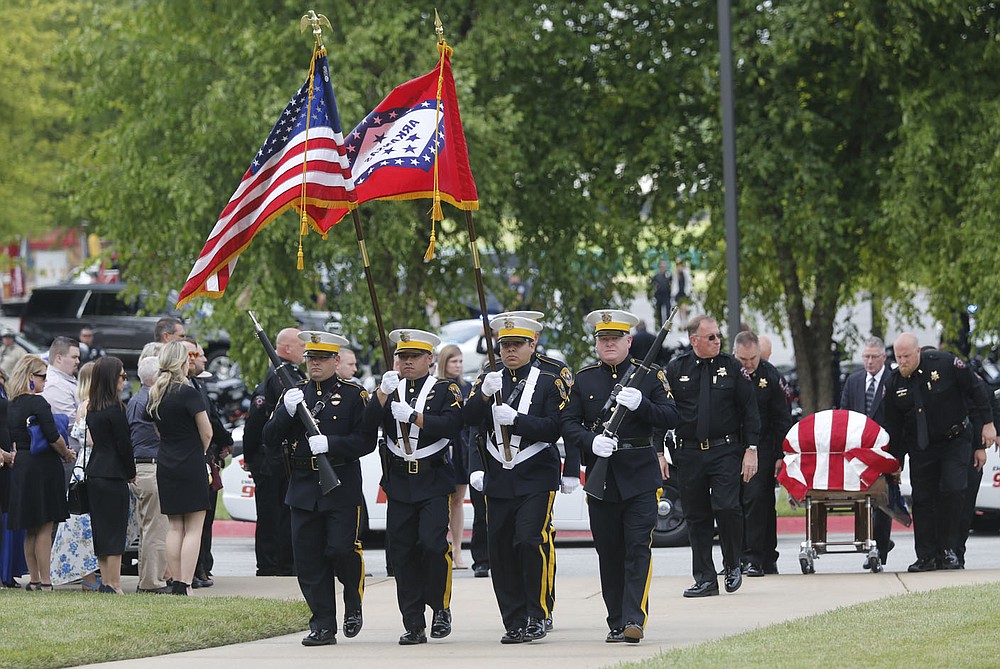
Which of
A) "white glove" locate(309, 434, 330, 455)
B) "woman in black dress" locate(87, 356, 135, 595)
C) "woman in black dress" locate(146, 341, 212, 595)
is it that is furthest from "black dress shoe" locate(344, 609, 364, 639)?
"woman in black dress" locate(87, 356, 135, 595)

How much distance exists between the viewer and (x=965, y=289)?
2139 cm

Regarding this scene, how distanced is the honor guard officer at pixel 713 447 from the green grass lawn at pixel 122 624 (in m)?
2.94

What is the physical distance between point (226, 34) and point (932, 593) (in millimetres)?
14912

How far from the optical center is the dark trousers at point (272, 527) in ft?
44.8

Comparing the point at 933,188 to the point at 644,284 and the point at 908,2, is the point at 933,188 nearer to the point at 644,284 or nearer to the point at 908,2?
the point at 908,2

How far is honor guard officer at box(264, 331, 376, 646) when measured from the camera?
33.8ft

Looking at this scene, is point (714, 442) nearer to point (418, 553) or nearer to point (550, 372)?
point (550, 372)

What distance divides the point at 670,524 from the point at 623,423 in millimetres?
5828

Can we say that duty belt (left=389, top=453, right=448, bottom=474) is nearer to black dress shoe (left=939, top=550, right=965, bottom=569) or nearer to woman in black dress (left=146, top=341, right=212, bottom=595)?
woman in black dress (left=146, top=341, right=212, bottom=595)

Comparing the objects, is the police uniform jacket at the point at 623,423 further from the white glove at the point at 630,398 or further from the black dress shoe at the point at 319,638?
the black dress shoe at the point at 319,638

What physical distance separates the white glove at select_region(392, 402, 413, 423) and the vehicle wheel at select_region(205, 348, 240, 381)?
21591 millimetres

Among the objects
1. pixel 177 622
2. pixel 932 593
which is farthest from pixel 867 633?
pixel 177 622

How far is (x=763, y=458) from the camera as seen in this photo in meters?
13.5

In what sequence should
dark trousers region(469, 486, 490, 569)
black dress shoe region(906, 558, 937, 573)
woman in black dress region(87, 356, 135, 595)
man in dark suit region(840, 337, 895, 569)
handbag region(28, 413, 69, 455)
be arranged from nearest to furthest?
woman in black dress region(87, 356, 135, 595), handbag region(28, 413, 69, 455), black dress shoe region(906, 558, 937, 573), man in dark suit region(840, 337, 895, 569), dark trousers region(469, 486, 490, 569)
